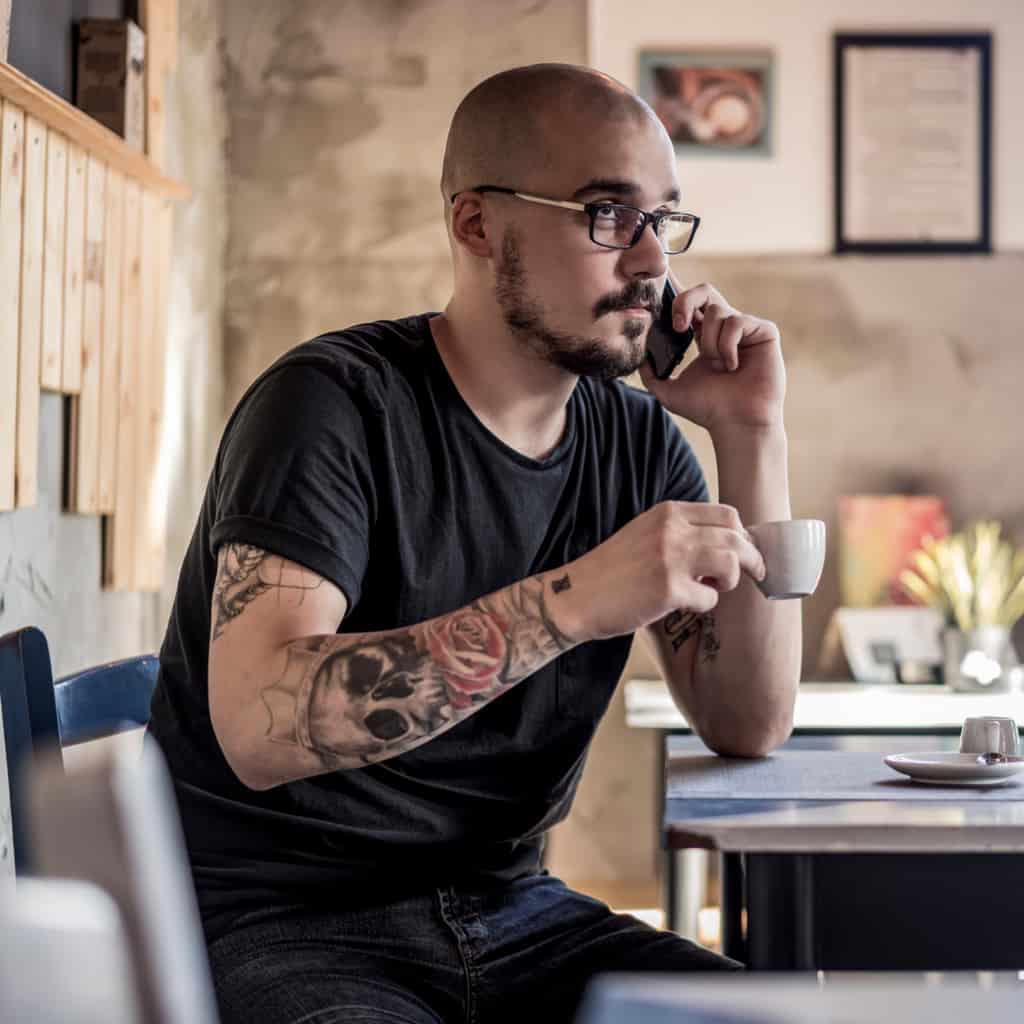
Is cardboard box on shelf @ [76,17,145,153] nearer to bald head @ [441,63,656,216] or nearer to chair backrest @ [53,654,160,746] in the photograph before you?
bald head @ [441,63,656,216]

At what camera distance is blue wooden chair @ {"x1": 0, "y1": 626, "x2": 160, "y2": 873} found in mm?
1421

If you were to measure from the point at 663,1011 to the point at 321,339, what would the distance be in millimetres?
1173

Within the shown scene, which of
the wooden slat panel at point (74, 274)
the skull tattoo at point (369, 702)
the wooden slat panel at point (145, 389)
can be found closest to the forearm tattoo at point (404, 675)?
the skull tattoo at point (369, 702)

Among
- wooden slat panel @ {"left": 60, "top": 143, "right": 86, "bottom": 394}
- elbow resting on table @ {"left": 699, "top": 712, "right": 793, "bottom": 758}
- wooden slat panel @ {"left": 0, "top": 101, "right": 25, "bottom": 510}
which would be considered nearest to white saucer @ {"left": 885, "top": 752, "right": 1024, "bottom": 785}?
elbow resting on table @ {"left": 699, "top": 712, "right": 793, "bottom": 758}

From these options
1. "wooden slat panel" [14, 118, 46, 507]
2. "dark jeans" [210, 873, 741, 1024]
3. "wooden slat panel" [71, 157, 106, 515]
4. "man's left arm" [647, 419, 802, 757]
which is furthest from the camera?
"wooden slat panel" [71, 157, 106, 515]

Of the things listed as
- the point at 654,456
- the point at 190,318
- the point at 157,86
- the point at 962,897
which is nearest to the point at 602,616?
the point at 962,897

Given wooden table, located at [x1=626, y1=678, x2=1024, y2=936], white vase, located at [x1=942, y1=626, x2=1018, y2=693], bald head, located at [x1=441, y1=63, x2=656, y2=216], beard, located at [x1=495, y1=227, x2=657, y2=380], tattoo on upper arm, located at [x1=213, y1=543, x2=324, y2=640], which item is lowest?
wooden table, located at [x1=626, y1=678, x2=1024, y2=936]

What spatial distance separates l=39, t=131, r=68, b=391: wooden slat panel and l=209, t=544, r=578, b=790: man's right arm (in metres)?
1.32

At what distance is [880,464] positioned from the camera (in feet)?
12.8

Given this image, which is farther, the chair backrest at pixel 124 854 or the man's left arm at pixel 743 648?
the man's left arm at pixel 743 648

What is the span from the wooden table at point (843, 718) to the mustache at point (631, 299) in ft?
3.96

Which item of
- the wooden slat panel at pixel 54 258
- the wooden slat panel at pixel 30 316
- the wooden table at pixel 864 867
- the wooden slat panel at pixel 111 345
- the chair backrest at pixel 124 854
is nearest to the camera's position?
the chair backrest at pixel 124 854

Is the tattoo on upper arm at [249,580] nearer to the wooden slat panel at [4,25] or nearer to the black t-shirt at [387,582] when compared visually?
the black t-shirt at [387,582]

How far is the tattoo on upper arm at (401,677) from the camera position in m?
1.25
